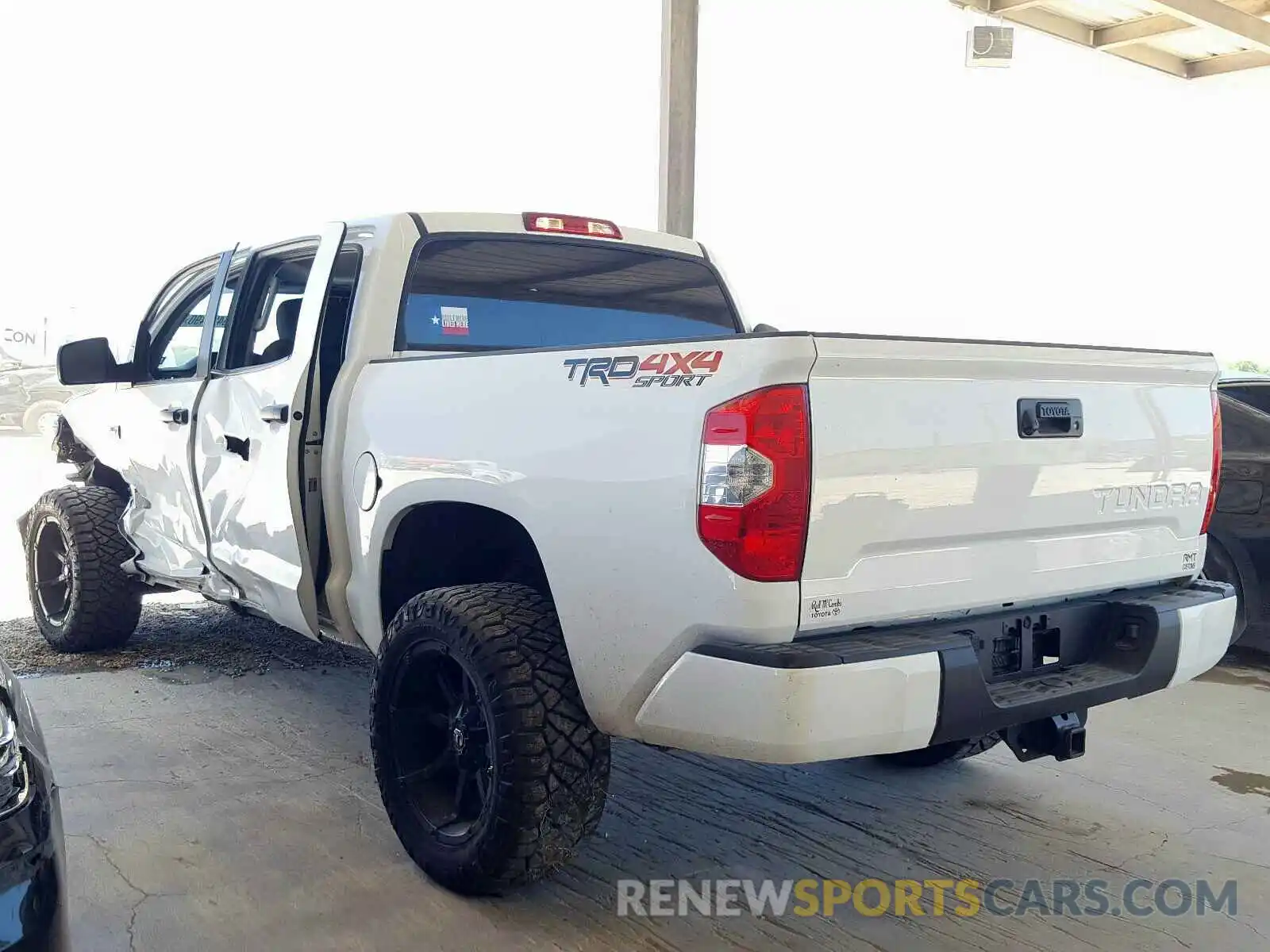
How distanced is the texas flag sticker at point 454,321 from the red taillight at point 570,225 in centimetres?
40

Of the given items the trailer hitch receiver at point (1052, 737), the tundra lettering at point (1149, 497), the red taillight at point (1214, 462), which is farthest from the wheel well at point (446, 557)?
the red taillight at point (1214, 462)

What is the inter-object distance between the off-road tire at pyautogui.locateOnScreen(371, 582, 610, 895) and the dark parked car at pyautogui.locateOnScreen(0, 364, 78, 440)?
29.3ft

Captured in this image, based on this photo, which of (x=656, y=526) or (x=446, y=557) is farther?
(x=446, y=557)

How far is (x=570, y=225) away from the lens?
13.1ft

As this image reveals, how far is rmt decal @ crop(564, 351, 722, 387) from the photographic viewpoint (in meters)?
2.31

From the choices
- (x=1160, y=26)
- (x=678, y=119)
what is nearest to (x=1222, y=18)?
(x=1160, y=26)

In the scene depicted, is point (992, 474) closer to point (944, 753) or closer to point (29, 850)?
point (944, 753)

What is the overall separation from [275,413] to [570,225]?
1.23 meters

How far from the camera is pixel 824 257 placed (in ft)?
41.1

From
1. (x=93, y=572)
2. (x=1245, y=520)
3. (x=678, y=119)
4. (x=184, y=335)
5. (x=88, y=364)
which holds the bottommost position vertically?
(x=93, y=572)

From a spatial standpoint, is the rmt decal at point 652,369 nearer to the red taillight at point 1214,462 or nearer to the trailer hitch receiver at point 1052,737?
the trailer hitch receiver at point 1052,737

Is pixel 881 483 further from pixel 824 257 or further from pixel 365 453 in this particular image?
pixel 824 257

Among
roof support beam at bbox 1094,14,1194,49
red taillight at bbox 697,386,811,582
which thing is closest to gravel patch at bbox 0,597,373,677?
red taillight at bbox 697,386,811,582

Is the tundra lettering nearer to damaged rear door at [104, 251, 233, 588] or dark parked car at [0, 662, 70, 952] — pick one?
dark parked car at [0, 662, 70, 952]
